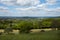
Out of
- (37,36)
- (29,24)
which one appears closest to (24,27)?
(29,24)

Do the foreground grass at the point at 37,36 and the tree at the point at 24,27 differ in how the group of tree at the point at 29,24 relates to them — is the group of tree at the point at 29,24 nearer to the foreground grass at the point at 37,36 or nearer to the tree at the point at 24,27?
A: the tree at the point at 24,27

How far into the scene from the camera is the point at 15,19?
2.36 m

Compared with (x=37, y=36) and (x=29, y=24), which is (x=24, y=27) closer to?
(x=29, y=24)

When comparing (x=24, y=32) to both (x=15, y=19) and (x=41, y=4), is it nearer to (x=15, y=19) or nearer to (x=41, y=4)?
(x=15, y=19)

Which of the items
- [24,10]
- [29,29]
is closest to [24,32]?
Answer: [29,29]

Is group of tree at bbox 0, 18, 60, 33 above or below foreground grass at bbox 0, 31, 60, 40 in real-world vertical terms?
above

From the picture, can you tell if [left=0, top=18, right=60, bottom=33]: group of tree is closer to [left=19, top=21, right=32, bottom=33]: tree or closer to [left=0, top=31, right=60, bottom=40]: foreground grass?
[left=19, top=21, right=32, bottom=33]: tree

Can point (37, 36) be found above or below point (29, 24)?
below

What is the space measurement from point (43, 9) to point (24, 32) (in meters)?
0.60

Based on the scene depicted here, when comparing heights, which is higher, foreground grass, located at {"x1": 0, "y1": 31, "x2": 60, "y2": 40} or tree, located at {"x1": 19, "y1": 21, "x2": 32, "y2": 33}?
tree, located at {"x1": 19, "y1": 21, "x2": 32, "y2": 33}

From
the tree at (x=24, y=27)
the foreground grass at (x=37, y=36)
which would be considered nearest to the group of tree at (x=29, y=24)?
the tree at (x=24, y=27)

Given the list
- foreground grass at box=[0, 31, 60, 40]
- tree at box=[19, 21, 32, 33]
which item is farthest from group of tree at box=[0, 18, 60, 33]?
foreground grass at box=[0, 31, 60, 40]

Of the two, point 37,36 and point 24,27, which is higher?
point 24,27

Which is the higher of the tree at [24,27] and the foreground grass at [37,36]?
the tree at [24,27]
